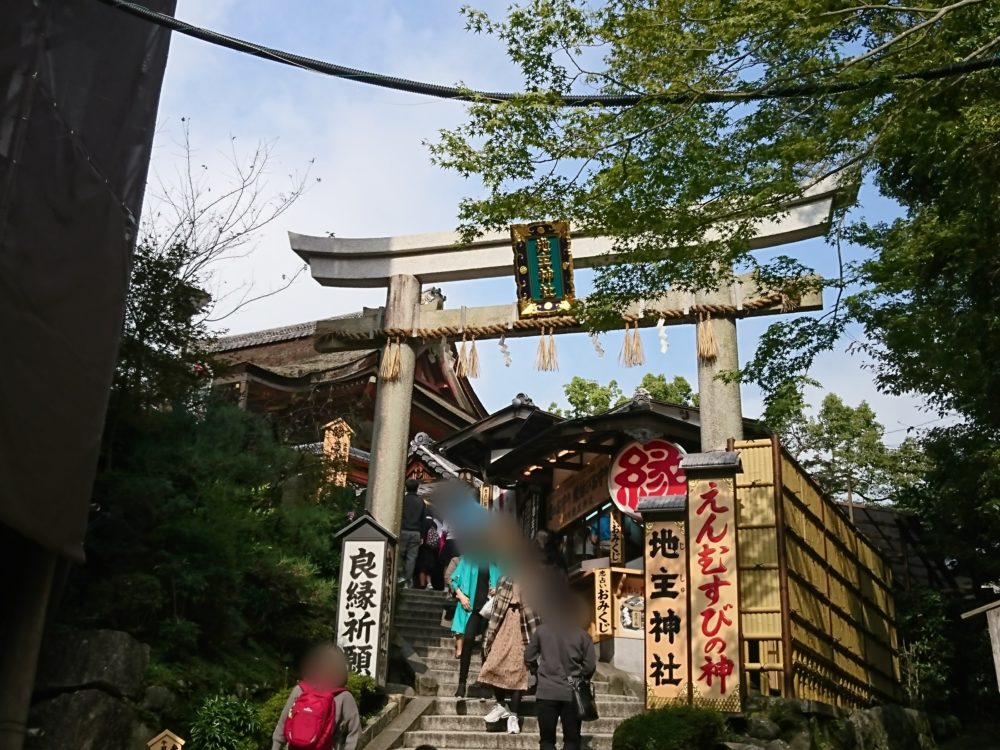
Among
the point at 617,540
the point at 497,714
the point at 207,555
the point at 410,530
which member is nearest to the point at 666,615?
the point at 497,714

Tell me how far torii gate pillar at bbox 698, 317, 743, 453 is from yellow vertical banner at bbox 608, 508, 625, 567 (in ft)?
15.0

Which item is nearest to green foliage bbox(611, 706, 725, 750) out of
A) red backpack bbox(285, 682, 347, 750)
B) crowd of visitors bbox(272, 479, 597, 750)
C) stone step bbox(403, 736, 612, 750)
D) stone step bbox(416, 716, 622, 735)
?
crowd of visitors bbox(272, 479, 597, 750)

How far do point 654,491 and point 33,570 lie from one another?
10.5 meters

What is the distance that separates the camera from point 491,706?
38.5ft

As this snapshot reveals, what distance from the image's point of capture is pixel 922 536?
2016cm

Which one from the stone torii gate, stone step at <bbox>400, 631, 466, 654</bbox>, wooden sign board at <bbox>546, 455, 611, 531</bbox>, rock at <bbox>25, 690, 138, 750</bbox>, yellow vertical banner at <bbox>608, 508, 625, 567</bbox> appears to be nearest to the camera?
rock at <bbox>25, 690, 138, 750</bbox>

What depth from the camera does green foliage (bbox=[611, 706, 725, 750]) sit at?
28.3 feet

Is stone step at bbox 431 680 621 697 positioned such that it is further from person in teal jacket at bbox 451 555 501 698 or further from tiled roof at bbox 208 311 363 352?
tiled roof at bbox 208 311 363 352

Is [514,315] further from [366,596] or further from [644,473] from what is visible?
Result: [366,596]

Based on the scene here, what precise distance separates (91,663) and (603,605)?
778cm

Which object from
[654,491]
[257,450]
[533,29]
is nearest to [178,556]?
[257,450]

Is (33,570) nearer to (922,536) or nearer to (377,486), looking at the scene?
(377,486)

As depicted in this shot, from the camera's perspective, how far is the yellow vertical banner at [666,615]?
10.0 m

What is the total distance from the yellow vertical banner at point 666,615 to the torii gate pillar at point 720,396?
2.47 m
